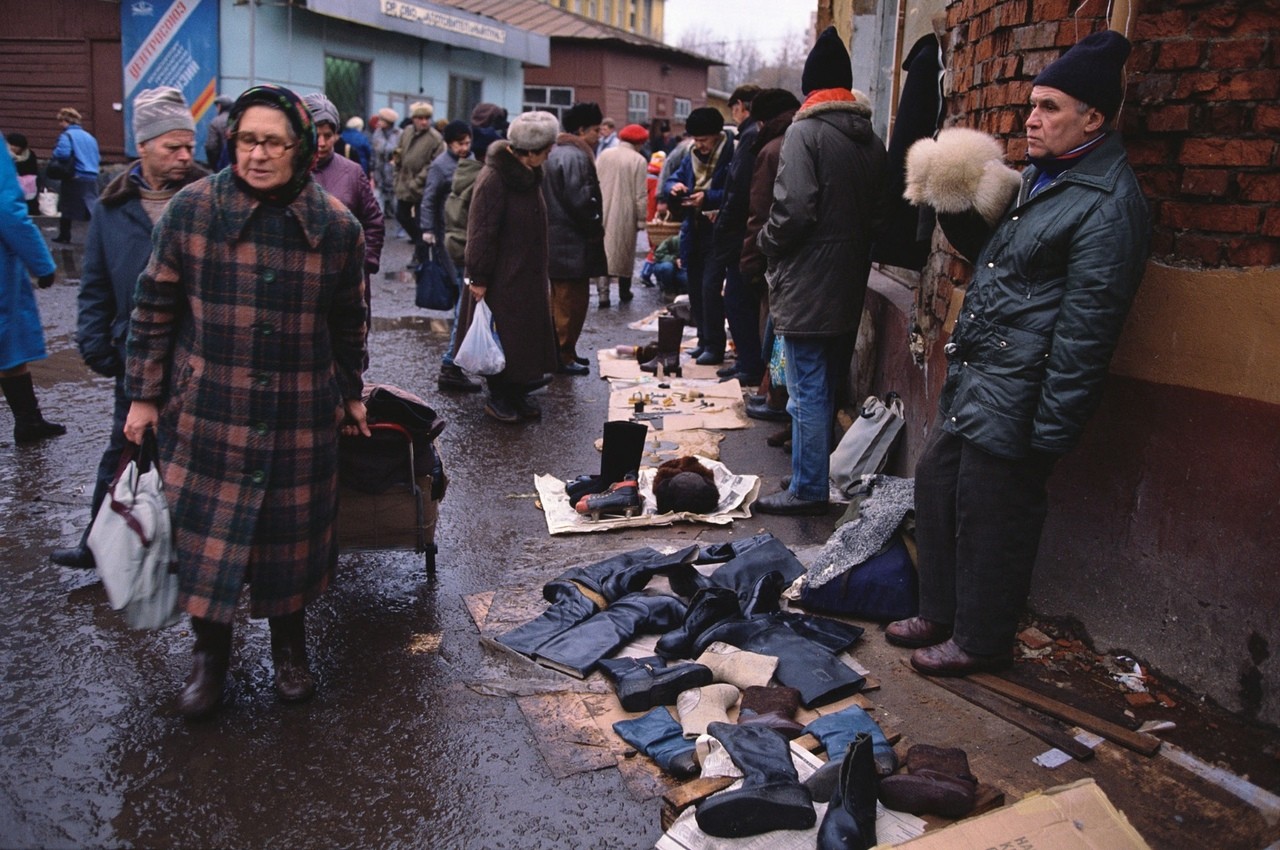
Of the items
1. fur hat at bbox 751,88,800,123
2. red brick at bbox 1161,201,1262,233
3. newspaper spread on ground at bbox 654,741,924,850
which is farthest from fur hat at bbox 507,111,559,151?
newspaper spread on ground at bbox 654,741,924,850

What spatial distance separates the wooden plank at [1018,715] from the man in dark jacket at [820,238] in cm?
190

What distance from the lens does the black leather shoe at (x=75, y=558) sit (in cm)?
461

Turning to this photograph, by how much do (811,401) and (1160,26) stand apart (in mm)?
2425

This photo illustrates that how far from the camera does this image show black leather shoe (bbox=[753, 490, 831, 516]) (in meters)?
5.67

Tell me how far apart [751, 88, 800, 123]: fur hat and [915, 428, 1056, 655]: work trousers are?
3995 mm

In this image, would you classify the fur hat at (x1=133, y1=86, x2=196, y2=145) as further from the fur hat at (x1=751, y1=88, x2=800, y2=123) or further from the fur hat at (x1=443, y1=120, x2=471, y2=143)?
the fur hat at (x1=443, y1=120, x2=471, y2=143)

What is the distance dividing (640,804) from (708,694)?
0.56 meters

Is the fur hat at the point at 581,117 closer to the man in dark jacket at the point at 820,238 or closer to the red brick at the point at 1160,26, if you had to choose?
the man in dark jacket at the point at 820,238

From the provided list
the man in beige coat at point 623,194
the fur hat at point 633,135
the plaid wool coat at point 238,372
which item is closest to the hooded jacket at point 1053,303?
the plaid wool coat at point 238,372

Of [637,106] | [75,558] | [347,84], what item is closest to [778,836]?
[75,558]

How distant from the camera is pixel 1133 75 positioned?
3.76m

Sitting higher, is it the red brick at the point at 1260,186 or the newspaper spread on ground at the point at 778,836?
the red brick at the point at 1260,186

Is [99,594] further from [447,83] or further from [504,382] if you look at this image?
[447,83]

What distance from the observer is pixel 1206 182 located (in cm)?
357
